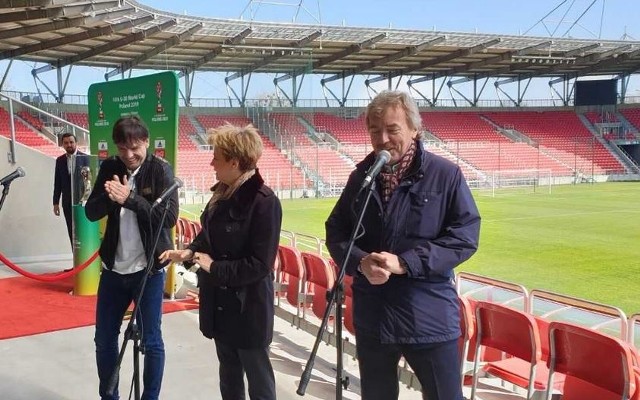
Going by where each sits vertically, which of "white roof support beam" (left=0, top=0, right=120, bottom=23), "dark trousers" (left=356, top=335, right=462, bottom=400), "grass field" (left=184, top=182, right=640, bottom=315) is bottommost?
"grass field" (left=184, top=182, right=640, bottom=315)

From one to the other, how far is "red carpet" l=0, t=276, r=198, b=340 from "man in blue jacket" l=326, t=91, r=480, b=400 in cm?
400

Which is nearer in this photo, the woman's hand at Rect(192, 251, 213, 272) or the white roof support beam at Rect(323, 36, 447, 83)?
the woman's hand at Rect(192, 251, 213, 272)

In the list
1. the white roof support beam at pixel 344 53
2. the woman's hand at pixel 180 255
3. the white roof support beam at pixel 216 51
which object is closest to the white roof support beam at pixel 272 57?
the white roof support beam at pixel 344 53

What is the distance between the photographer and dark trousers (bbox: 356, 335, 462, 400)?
2135mm

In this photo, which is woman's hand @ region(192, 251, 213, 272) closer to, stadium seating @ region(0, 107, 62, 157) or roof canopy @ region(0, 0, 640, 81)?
roof canopy @ region(0, 0, 640, 81)

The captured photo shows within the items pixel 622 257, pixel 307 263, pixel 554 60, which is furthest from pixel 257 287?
pixel 554 60

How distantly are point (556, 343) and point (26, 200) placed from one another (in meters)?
7.78

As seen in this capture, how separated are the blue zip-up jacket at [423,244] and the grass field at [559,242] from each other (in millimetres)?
6064

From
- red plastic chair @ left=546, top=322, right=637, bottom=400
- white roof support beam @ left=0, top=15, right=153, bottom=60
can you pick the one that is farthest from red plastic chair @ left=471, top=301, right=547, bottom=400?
white roof support beam @ left=0, top=15, right=153, bottom=60

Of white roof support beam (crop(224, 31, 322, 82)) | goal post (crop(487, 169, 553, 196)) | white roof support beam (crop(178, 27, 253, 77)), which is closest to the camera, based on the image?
white roof support beam (crop(178, 27, 253, 77))

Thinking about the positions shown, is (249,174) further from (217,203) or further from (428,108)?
(428,108)

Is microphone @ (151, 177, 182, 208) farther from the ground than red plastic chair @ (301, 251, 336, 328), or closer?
farther from the ground

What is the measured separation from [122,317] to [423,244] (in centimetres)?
193

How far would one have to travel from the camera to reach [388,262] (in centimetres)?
198
